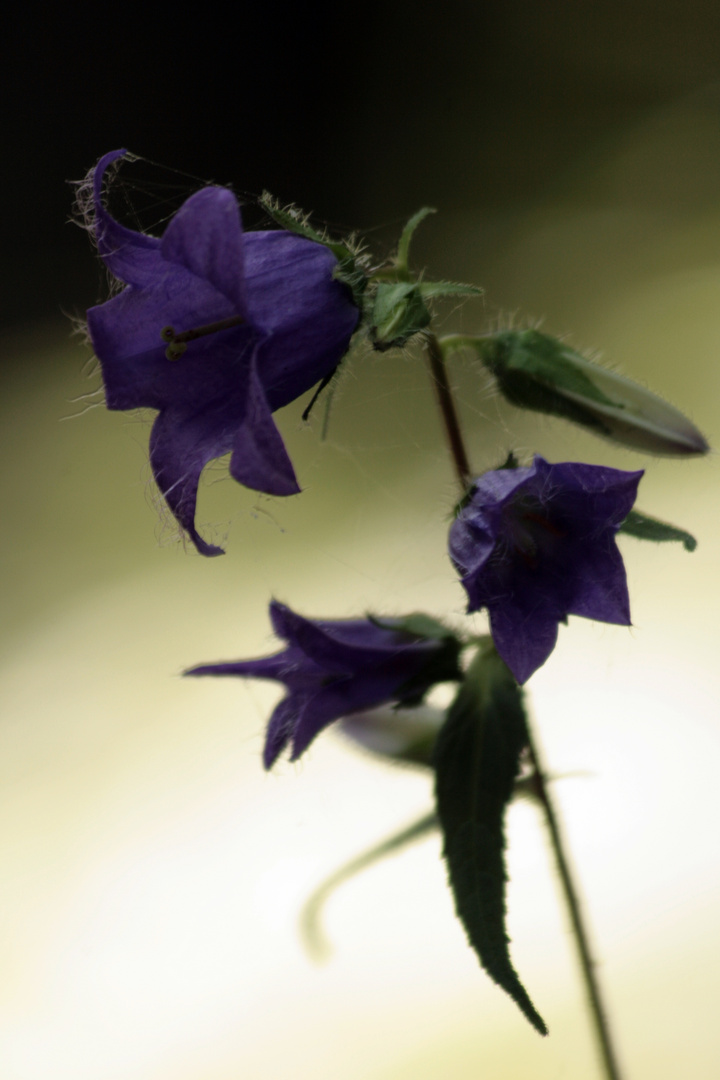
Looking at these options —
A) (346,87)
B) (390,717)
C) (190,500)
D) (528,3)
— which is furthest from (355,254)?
(528,3)

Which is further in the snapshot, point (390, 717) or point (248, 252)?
point (390, 717)

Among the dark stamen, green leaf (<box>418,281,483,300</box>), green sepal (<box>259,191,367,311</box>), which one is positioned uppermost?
green sepal (<box>259,191,367,311</box>)

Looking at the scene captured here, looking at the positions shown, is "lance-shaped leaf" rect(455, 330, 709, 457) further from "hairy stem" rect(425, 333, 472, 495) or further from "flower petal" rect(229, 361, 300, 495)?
"flower petal" rect(229, 361, 300, 495)

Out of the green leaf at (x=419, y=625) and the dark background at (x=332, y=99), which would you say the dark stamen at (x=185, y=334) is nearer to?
the green leaf at (x=419, y=625)

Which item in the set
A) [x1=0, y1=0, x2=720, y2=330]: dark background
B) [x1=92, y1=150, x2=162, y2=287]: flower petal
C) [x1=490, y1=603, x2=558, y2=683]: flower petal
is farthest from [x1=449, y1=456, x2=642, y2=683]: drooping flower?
[x1=0, y1=0, x2=720, y2=330]: dark background

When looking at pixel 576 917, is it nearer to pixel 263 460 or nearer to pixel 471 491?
pixel 471 491

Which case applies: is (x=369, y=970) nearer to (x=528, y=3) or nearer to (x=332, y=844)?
(x=332, y=844)

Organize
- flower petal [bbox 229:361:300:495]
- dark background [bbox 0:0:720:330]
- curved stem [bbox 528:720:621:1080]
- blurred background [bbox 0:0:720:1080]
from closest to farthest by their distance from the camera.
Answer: flower petal [bbox 229:361:300:495] → curved stem [bbox 528:720:621:1080] → blurred background [bbox 0:0:720:1080] → dark background [bbox 0:0:720:330]

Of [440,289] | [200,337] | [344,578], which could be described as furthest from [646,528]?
[344,578]
